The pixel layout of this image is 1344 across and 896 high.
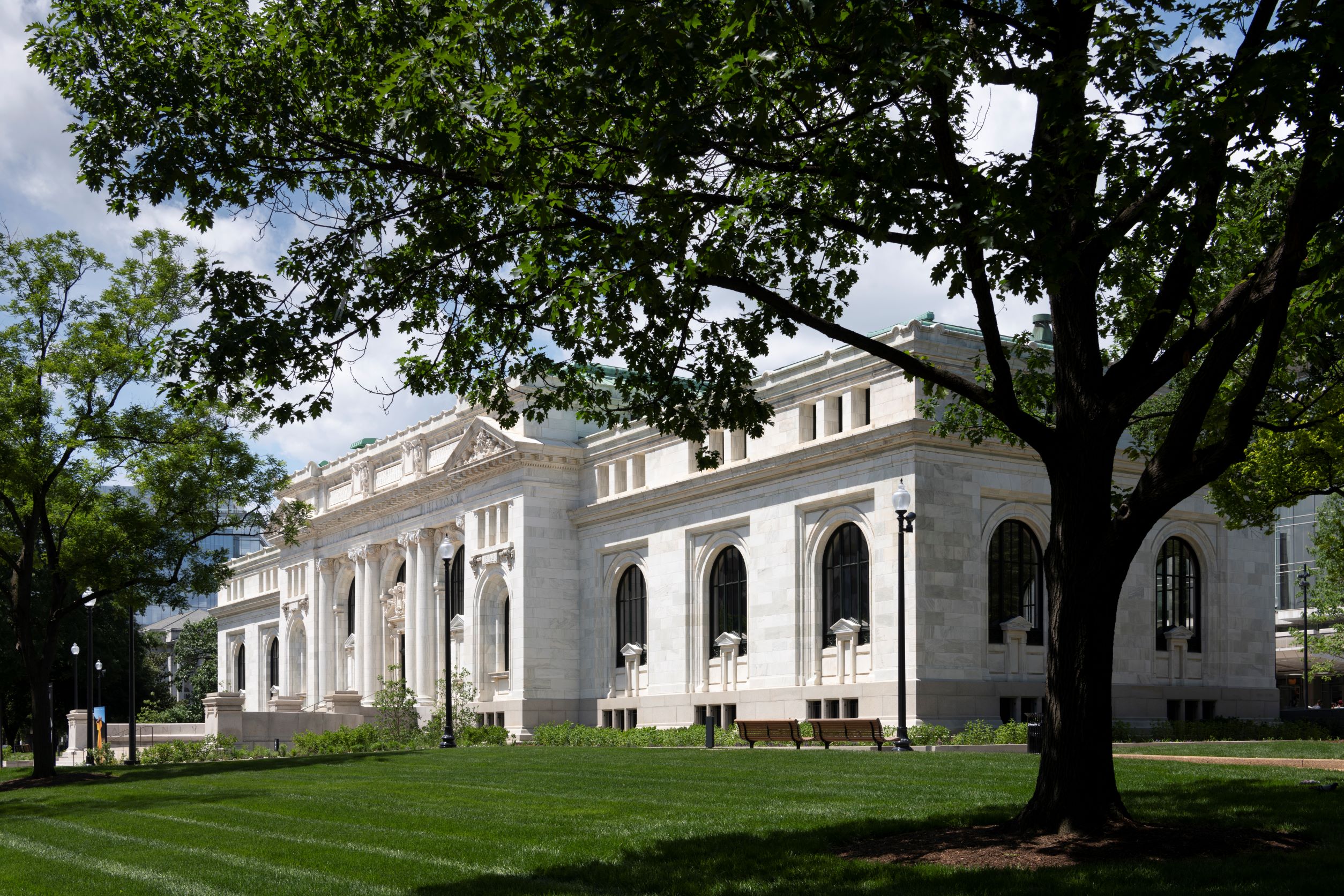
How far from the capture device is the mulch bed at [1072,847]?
1211cm

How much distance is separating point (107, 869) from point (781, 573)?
105 feet

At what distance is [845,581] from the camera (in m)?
43.5

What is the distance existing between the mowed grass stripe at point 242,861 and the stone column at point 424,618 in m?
41.3

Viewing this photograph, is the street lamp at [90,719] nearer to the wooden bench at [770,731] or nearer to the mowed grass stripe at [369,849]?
the wooden bench at [770,731]

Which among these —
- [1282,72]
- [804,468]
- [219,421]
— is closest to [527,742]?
[804,468]

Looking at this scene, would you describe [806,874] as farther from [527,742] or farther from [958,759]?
[527,742]

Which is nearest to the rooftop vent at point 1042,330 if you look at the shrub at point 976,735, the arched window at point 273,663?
the shrub at point 976,735

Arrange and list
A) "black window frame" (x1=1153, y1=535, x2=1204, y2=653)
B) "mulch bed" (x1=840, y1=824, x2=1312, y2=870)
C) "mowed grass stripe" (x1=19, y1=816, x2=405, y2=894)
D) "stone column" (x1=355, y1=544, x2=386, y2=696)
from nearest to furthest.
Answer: "mulch bed" (x1=840, y1=824, x2=1312, y2=870) → "mowed grass stripe" (x1=19, y1=816, x2=405, y2=894) → "black window frame" (x1=1153, y1=535, x2=1204, y2=653) → "stone column" (x1=355, y1=544, x2=386, y2=696)

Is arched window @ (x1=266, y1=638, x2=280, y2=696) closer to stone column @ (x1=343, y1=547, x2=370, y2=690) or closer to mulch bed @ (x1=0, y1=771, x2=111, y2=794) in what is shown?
stone column @ (x1=343, y1=547, x2=370, y2=690)

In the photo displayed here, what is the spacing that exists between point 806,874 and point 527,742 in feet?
137

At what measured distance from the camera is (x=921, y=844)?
1354cm

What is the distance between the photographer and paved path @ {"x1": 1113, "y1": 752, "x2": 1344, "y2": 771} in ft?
74.9

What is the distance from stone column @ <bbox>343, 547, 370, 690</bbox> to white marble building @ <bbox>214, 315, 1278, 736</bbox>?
2394 millimetres

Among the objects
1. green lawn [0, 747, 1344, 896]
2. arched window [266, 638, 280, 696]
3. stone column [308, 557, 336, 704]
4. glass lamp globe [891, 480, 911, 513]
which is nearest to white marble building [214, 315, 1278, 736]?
glass lamp globe [891, 480, 911, 513]
